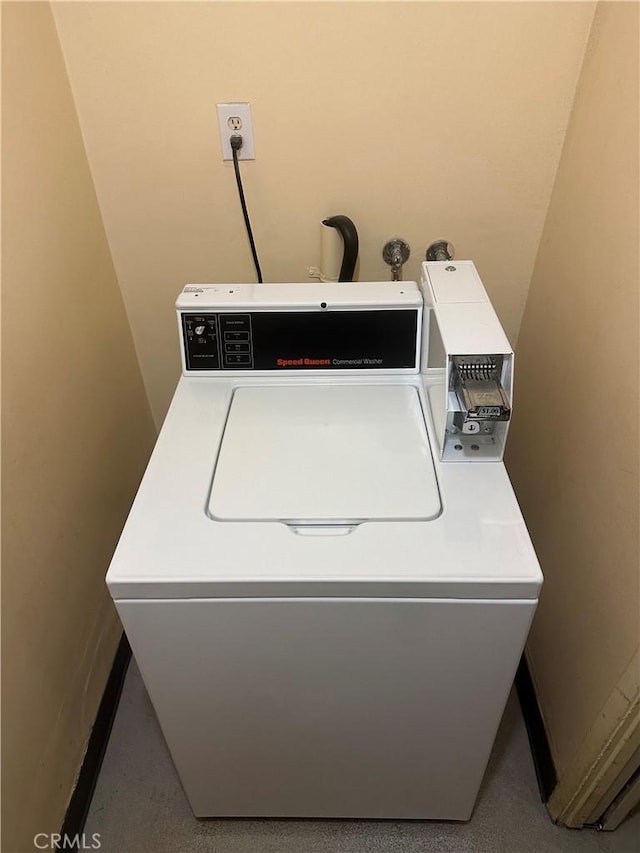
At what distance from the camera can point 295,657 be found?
2.93ft

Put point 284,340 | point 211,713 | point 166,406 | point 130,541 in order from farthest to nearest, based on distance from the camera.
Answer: point 166,406 < point 284,340 < point 211,713 < point 130,541

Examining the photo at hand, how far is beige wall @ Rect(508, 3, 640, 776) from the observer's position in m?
0.96

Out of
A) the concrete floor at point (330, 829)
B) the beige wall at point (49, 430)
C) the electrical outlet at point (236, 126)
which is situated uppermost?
Result: the electrical outlet at point (236, 126)

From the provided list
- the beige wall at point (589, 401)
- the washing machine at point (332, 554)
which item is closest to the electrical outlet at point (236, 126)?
the washing machine at point (332, 554)

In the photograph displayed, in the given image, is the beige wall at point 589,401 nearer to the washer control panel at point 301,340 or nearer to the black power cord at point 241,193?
the washer control panel at point 301,340

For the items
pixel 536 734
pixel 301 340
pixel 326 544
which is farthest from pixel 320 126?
pixel 536 734

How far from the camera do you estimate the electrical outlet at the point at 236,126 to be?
115 cm

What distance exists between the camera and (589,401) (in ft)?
3.57

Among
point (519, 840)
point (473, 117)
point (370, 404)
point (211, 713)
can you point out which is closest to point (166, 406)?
point (370, 404)

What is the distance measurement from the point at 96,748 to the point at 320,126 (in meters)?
1.34

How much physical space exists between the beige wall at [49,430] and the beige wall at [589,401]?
92 centimetres

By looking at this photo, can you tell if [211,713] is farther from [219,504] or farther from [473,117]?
[473,117]

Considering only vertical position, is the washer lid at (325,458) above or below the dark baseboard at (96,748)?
above

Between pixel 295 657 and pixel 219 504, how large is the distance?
244 millimetres
